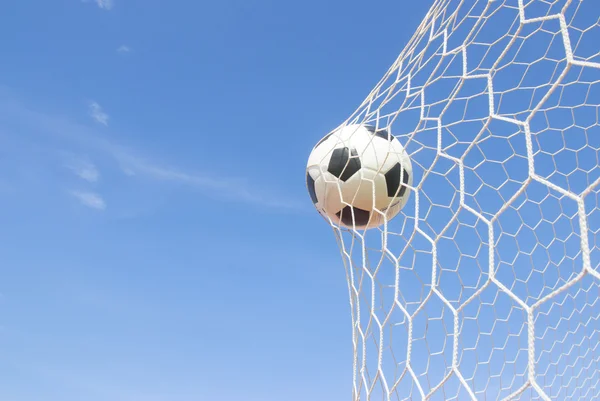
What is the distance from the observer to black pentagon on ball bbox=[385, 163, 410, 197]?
4.06 meters

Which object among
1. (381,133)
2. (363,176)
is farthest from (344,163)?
(381,133)

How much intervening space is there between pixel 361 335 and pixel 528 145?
1645mm

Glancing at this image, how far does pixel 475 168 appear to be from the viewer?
3.48 meters

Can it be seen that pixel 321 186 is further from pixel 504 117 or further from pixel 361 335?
pixel 504 117

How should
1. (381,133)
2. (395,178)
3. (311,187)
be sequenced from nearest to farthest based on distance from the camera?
(395,178)
(381,133)
(311,187)

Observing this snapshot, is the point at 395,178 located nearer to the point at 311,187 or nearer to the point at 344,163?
the point at 344,163

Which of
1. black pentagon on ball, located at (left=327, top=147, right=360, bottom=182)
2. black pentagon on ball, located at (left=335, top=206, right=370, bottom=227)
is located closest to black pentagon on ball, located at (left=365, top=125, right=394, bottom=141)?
→ black pentagon on ball, located at (left=327, top=147, right=360, bottom=182)

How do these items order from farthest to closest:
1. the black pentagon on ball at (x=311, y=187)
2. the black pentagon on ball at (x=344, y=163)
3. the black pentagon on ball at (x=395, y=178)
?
1. the black pentagon on ball at (x=311, y=187)
2. the black pentagon on ball at (x=344, y=163)
3. the black pentagon on ball at (x=395, y=178)

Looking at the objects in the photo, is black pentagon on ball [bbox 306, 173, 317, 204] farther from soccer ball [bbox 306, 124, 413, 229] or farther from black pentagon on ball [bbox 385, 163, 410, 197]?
black pentagon on ball [bbox 385, 163, 410, 197]

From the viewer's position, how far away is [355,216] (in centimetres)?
422

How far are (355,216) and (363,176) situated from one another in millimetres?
290

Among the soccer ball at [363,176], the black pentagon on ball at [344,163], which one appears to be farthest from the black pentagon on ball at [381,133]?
the black pentagon on ball at [344,163]

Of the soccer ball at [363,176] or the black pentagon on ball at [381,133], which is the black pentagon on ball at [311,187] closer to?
the soccer ball at [363,176]

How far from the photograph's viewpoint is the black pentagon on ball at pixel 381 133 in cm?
414
